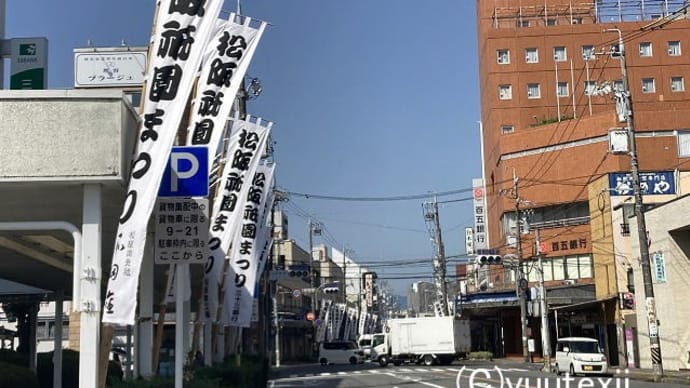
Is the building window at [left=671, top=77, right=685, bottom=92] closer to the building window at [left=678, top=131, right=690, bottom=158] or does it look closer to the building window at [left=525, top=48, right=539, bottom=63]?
the building window at [left=525, top=48, right=539, bottom=63]

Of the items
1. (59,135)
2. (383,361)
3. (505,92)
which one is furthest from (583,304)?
(59,135)

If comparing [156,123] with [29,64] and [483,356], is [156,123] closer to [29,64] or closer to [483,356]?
[29,64]

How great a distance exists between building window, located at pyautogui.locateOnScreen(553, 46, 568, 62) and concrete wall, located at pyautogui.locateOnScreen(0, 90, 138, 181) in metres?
67.7

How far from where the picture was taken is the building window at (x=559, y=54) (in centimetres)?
7238

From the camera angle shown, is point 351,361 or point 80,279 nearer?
point 80,279

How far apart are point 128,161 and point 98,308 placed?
181cm

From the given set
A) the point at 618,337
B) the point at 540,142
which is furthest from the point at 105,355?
the point at 540,142

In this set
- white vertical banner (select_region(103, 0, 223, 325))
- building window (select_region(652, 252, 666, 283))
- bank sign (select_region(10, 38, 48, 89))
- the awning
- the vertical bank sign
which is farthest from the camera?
the vertical bank sign

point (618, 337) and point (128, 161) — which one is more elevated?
point (128, 161)

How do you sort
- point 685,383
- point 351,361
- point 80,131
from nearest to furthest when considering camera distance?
point 80,131
point 685,383
point 351,361

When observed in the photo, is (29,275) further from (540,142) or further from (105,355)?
(540,142)

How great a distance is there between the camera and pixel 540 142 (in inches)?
2430

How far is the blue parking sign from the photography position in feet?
33.7

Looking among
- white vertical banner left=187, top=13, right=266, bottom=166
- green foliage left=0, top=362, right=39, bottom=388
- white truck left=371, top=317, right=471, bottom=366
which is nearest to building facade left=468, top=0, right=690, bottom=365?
white truck left=371, top=317, right=471, bottom=366
